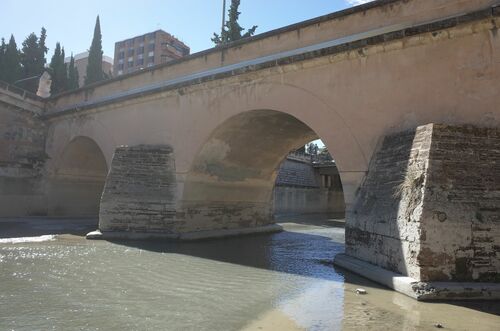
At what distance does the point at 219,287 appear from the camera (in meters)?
6.38

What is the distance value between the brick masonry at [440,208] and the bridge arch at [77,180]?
1306 cm

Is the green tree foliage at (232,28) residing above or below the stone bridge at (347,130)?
above

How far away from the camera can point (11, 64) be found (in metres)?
29.4

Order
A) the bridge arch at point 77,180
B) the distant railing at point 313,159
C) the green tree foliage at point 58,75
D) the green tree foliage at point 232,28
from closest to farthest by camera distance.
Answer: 1. the bridge arch at point 77,180
2. the green tree foliage at point 232,28
3. the distant railing at point 313,159
4. the green tree foliage at point 58,75

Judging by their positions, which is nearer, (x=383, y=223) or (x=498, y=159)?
(x=498, y=159)

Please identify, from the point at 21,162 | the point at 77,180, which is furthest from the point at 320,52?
the point at 21,162

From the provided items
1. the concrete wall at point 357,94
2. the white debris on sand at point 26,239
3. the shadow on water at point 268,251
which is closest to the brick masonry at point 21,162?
the white debris on sand at point 26,239

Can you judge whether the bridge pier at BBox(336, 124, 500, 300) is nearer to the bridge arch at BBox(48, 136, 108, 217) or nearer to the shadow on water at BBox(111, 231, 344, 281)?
the shadow on water at BBox(111, 231, 344, 281)

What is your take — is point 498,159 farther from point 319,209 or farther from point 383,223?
point 319,209

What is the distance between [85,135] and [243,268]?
396 inches

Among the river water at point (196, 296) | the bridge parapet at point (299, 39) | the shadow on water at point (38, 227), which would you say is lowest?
the river water at point (196, 296)

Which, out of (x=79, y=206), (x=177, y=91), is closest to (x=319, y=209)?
(x=79, y=206)

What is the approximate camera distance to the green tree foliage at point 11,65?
94.8ft

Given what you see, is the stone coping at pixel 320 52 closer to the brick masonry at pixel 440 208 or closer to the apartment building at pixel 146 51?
the brick masonry at pixel 440 208
